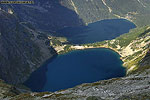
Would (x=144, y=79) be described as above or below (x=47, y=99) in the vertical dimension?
above

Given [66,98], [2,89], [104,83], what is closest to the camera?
[66,98]

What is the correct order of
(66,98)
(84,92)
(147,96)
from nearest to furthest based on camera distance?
1. (147,96)
2. (66,98)
3. (84,92)

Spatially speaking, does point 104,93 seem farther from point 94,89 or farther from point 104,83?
point 104,83

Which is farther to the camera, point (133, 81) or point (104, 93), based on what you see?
point (133, 81)

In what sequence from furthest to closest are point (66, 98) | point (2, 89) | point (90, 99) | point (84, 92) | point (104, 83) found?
point (2, 89) < point (104, 83) < point (84, 92) < point (66, 98) < point (90, 99)

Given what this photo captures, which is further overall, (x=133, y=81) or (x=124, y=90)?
(x=133, y=81)

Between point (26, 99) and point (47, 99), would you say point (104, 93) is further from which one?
point (26, 99)

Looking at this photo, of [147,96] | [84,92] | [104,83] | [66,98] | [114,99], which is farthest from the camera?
[104,83]

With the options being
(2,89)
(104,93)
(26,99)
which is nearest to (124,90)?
(104,93)

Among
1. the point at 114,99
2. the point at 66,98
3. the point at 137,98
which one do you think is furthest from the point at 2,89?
the point at 137,98
